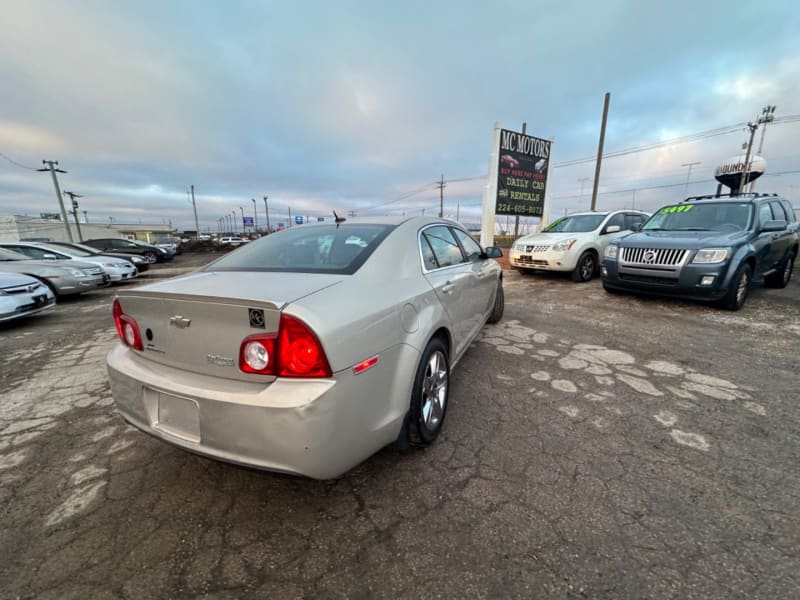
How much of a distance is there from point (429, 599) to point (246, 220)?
88519 mm

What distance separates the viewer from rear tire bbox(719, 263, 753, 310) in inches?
193

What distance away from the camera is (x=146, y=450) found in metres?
2.26

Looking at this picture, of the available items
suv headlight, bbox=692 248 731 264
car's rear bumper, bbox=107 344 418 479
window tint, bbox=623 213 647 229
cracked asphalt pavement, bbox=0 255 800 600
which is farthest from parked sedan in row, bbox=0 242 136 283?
window tint, bbox=623 213 647 229

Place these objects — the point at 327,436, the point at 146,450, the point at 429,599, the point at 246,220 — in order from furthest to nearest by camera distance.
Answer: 1. the point at 246,220
2. the point at 146,450
3. the point at 327,436
4. the point at 429,599

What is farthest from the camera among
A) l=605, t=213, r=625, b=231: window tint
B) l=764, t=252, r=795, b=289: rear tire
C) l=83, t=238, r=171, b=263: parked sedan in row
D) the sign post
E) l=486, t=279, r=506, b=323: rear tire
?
l=83, t=238, r=171, b=263: parked sedan in row

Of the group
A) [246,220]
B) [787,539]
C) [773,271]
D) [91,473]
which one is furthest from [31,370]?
[246,220]

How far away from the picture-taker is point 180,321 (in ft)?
5.52

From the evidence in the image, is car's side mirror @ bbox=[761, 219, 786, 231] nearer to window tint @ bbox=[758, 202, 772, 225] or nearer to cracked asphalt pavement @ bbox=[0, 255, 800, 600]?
window tint @ bbox=[758, 202, 772, 225]

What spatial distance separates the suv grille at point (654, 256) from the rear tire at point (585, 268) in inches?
76.9

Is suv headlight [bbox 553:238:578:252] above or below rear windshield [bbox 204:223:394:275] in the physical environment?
below

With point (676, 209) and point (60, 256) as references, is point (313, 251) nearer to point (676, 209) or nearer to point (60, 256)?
point (676, 209)

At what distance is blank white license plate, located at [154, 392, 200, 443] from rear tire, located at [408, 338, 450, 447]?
111 centimetres

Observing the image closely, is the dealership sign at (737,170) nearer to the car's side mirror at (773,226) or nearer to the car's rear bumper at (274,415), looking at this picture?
the car's side mirror at (773,226)

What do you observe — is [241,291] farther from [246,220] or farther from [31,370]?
[246,220]
